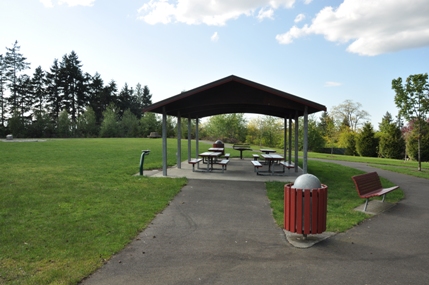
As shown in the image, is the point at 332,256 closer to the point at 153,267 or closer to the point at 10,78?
the point at 153,267

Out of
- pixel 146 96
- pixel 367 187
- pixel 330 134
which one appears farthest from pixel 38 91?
pixel 367 187

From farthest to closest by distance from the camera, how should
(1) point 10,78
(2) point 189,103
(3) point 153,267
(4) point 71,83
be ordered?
(4) point 71,83 < (1) point 10,78 < (2) point 189,103 < (3) point 153,267

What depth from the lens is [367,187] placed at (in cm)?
764

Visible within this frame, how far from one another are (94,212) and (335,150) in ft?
131

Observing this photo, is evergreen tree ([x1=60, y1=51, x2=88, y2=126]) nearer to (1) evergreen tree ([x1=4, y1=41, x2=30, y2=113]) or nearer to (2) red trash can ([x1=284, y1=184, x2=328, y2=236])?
(1) evergreen tree ([x1=4, y1=41, x2=30, y2=113])

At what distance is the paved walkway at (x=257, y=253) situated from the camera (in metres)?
3.71

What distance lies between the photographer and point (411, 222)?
6.16m

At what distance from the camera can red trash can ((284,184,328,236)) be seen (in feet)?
15.9

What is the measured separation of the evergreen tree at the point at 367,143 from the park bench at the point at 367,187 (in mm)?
27640

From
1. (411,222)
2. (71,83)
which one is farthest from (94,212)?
(71,83)

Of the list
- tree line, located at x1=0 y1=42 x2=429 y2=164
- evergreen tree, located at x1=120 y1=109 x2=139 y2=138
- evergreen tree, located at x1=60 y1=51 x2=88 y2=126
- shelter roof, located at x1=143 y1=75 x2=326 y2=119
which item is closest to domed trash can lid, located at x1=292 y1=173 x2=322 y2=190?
shelter roof, located at x1=143 y1=75 x2=326 y2=119

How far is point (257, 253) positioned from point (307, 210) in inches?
40.9

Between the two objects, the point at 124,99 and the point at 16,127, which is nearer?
the point at 16,127

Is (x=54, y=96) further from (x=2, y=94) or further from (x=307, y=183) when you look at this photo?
(x=307, y=183)
